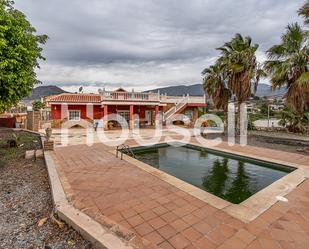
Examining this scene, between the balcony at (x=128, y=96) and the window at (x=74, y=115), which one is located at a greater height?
the balcony at (x=128, y=96)

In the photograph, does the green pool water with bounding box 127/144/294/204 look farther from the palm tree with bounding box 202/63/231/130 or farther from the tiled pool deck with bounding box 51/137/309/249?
the palm tree with bounding box 202/63/231/130

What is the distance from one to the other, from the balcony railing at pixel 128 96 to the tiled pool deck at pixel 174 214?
13379 mm

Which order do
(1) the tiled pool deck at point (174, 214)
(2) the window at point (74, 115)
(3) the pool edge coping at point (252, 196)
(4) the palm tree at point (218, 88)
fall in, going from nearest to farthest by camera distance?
(1) the tiled pool deck at point (174, 214)
(3) the pool edge coping at point (252, 196)
(4) the palm tree at point (218, 88)
(2) the window at point (74, 115)

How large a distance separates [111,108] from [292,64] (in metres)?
16.4

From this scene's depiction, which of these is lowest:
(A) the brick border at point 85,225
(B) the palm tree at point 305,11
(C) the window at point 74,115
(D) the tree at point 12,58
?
(A) the brick border at point 85,225

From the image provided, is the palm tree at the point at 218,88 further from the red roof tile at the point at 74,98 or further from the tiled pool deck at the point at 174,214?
the red roof tile at the point at 74,98

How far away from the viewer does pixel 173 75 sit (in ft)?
93.7

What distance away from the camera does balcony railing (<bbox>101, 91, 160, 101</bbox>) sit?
1874 centimetres

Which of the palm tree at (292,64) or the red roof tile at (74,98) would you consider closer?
the palm tree at (292,64)

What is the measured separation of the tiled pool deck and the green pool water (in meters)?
1.22

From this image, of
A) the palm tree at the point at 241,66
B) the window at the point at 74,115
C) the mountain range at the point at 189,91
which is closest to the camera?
the mountain range at the point at 189,91

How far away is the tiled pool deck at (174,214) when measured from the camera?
119 inches

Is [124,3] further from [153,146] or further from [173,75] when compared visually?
[173,75]

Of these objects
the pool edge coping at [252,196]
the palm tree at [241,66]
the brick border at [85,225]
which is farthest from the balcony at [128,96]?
the brick border at [85,225]
